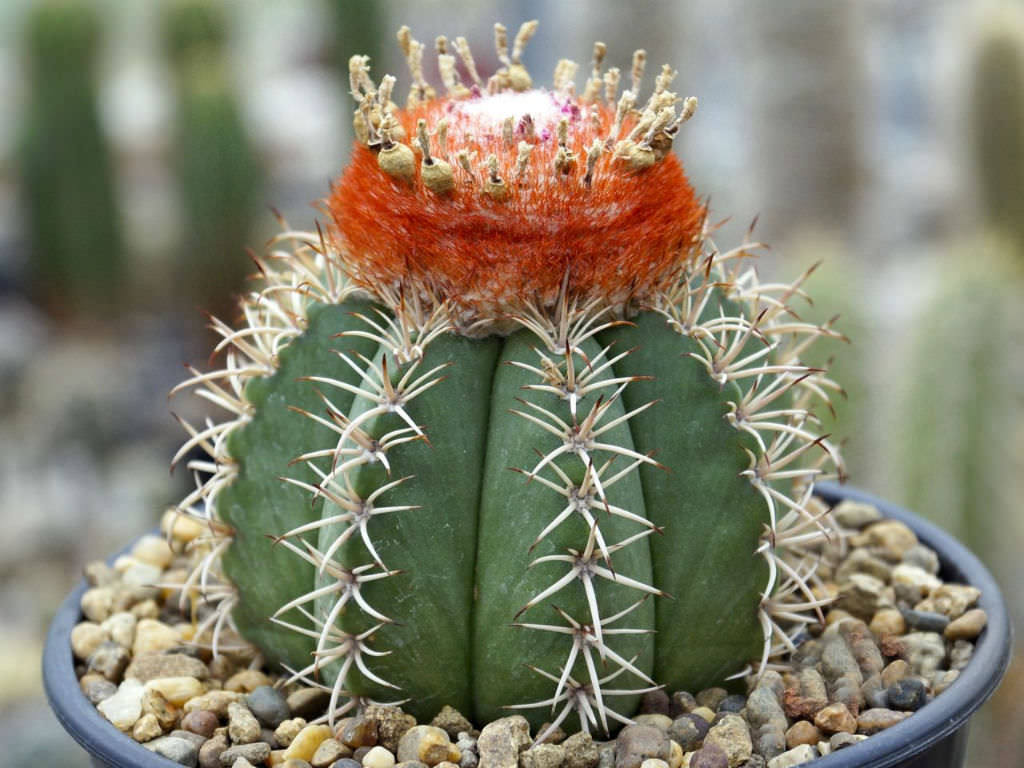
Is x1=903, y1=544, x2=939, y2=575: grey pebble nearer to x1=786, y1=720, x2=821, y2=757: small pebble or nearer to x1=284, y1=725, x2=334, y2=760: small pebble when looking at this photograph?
x1=786, y1=720, x2=821, y2=757: small pebble

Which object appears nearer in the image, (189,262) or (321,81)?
(189,262)

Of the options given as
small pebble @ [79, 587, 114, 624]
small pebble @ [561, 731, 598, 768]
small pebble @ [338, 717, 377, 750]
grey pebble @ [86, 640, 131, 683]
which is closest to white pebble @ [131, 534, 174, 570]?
small pebble @ [79, 587, 114, 624]

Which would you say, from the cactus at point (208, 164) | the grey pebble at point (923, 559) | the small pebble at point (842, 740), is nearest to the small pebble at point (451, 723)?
the small pebble at point (842, 740)

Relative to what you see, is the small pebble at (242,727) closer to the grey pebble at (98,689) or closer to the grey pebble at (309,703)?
the grey pebble at (309,703)

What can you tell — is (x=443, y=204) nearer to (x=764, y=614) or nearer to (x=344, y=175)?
(x=344, y=175)

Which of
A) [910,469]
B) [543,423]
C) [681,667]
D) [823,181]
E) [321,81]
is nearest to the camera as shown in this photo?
[543,423]

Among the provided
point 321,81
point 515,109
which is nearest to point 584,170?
point 515,109

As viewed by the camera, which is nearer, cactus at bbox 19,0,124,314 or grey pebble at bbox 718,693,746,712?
grey pebble at bbox 718,693,746,712
